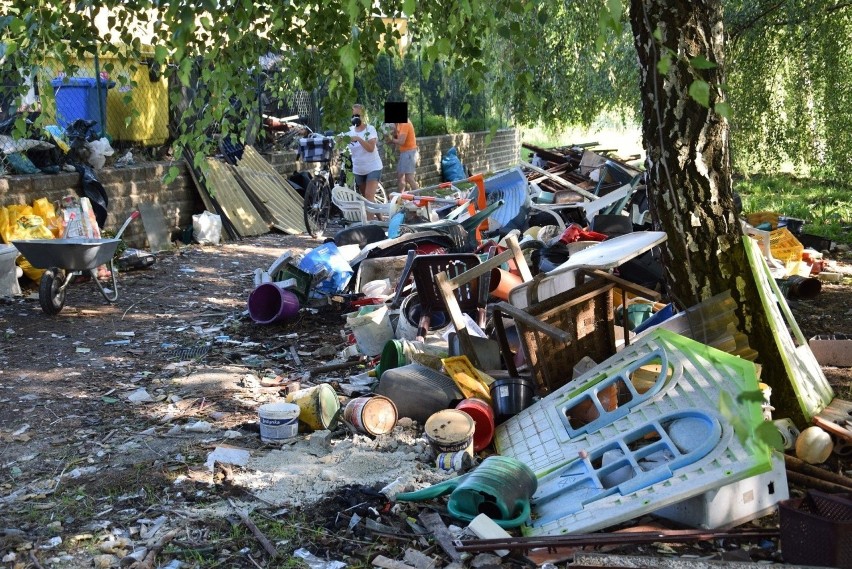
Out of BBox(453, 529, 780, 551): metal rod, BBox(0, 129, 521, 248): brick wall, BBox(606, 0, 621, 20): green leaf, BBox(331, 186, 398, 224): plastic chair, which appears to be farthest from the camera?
BBox(331, 186, 398, 224): plastic chair

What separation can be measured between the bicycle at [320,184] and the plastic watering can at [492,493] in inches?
351

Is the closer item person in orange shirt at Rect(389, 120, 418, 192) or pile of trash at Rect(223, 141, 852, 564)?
pile of trash at Rect(223, 141, 852, 564)

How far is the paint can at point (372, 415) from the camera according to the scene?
501cm

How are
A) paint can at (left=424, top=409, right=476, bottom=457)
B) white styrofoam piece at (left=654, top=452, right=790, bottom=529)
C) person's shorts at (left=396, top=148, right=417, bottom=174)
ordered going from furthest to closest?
person's shorts at (left=396, top=148, right=417, bottom=174)
paint can at (left=424, top=409, right=476, bottom=457)
white styrofoam piece at (left=654, top=452, right=790, bottom=529)

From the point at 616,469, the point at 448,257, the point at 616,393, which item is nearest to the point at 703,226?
the point at 616,393

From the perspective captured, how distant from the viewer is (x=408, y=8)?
2771 millimetres

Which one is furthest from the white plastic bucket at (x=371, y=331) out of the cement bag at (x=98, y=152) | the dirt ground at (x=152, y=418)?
the cement bag at (x=98, y=152)

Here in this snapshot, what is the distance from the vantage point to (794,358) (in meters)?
5.18

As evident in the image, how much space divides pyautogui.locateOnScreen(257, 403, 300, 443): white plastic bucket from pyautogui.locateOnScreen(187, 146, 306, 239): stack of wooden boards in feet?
27.2

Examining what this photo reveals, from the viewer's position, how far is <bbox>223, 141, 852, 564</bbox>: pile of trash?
385 cm

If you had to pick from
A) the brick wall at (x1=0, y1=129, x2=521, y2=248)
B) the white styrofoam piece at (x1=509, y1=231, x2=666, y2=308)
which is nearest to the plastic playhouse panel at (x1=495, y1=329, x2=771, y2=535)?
the white styrofoam piece at (x1=509, y1=231, x2=666, y2=308)

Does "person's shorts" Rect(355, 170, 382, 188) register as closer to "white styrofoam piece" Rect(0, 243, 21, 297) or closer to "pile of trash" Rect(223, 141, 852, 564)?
"pile of trash" Rect(223, 141, 852, 564)

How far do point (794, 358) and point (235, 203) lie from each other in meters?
9.87

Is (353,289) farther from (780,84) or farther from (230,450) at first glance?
(780,84)
